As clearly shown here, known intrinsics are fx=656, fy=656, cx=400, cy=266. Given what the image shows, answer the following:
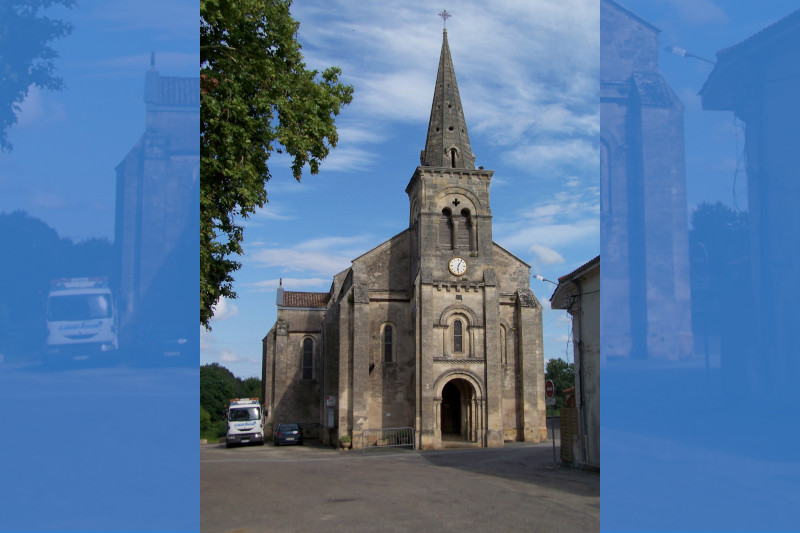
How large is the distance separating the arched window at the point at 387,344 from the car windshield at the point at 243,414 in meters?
7.82

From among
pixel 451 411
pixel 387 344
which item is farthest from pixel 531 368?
pixel 387 344

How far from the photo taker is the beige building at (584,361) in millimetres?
16906

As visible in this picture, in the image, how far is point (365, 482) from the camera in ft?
54.2

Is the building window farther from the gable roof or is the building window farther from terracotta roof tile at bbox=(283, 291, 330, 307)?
terracotta roof tile at bbox=(283, 291, 330, 307)

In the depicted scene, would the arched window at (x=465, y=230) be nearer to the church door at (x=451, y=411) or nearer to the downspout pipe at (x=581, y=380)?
the church door at (x=451, y=411)

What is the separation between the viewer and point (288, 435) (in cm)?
3588

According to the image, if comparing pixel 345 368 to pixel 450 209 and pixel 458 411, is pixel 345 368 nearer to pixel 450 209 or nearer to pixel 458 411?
pixel 458 411

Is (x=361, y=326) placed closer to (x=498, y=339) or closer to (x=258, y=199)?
(x=498, y=339)

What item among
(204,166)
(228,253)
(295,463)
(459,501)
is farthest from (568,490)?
(295,463)

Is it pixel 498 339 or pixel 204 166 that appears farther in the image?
pixel 498 339

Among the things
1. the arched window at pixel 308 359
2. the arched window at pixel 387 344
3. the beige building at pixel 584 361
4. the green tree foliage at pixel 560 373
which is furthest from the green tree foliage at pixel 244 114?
the green tree foliage at pixel 560 373

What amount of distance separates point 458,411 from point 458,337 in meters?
4.84

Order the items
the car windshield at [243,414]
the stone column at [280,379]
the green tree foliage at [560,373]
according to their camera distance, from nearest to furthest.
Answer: the car windshield at [243,414]
the stone column at [280,379]
the green tree foliage at [560,373]

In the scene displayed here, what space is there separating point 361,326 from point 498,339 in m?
6.87
